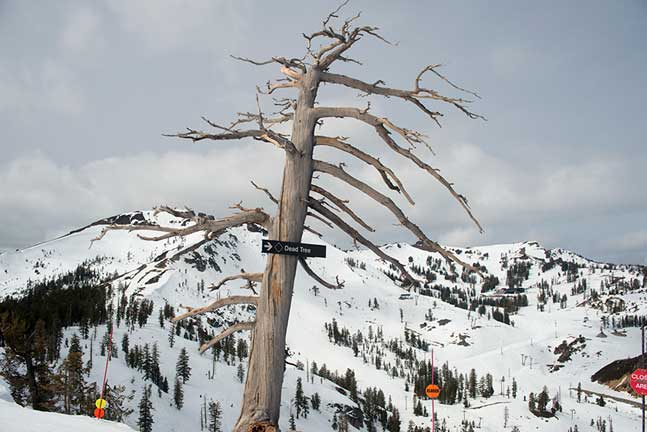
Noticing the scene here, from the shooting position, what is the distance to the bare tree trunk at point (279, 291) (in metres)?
4.58

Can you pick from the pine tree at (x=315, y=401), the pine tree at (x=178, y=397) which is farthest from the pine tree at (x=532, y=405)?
the pine tree at (x=178, y=397)

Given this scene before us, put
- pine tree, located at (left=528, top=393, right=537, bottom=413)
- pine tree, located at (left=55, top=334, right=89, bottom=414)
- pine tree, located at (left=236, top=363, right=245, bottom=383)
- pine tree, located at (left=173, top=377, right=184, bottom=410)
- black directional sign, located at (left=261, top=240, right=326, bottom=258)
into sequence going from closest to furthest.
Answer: black directional sign, located at (left=261, top=240, right=326, bottom=258) → pine tree, located at (left=55, top=334, right=89, bottom=414) → pine tree, located at (left=173, top=377, right=184, bottom=410) → pine tree, located at (left=236, top=363, right=245, bottom=383) → pine tree, located at (left=528, top=393, right=537, bottom=413)

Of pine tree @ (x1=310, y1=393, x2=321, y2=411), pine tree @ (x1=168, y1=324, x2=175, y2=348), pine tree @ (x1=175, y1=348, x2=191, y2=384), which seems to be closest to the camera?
pine tree @ (x1=175, y1=348, x2=191, y2=384)

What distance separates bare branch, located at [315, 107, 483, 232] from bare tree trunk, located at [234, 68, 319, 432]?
244 millimetres

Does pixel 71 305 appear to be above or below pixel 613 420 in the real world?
above

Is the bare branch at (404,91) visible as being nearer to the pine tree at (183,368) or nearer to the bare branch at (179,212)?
the bare branch at (179,212)

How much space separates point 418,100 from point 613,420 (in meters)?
223

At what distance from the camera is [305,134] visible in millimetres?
5246

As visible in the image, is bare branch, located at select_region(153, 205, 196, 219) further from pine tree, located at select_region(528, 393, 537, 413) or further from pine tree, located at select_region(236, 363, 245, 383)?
pine tree, located at select_region(528, 393, 537, 413)

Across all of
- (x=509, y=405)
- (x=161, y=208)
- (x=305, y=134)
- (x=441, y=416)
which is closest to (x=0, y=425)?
(x=161, y=208)

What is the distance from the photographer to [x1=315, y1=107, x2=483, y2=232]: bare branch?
15.7 ft

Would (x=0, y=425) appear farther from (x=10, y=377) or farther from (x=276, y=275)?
(x=10, y=377)

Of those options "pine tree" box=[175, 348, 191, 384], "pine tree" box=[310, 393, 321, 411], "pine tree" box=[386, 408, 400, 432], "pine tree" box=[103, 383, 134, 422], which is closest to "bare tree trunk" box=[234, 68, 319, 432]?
"pine tree" box=[103, 383, 134, 422]

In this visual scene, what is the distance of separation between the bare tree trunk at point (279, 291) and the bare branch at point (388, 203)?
217mm
